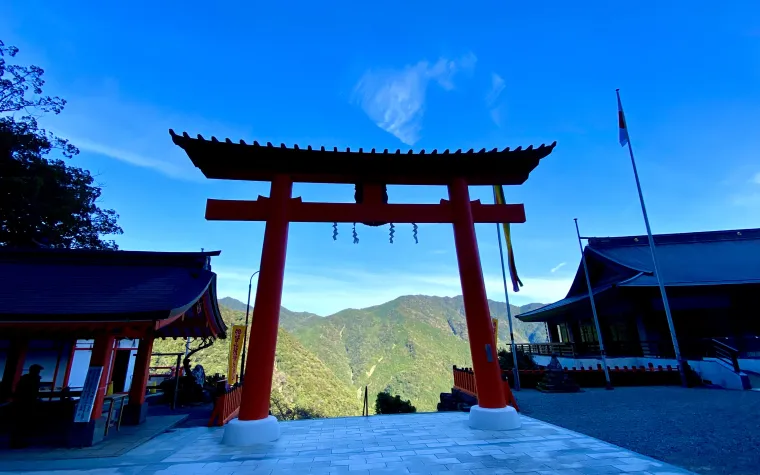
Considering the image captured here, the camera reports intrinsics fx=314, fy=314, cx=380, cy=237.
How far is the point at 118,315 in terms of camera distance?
6551 millimetres

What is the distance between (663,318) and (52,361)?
28.3 m

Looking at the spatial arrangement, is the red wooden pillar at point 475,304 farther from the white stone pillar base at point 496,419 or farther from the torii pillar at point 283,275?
the white stone pillar base at point 496,419

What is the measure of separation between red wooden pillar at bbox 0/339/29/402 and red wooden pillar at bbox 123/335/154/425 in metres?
3.03

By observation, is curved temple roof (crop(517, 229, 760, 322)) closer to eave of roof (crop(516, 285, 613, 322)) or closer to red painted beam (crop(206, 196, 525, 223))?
eave of roof (crop(516, 285, 613, 322))

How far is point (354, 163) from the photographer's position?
29.3 ft

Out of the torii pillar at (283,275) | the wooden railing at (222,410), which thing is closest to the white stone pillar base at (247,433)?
the torii pillar at (283,275)

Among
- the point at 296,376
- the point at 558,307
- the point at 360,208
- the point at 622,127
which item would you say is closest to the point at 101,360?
the point at 360,208

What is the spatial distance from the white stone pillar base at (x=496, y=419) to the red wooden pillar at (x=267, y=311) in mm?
5016

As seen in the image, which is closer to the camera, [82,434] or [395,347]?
[82,434]

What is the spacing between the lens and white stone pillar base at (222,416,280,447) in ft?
22.5

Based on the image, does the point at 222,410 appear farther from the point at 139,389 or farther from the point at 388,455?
the point at 388,455

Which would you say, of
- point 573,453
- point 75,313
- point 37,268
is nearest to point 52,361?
point 37,268

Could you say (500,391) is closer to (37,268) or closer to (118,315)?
(118,315)

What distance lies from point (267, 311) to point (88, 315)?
350 cm
